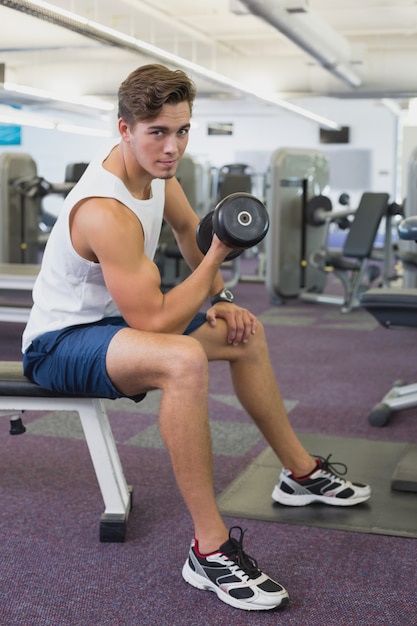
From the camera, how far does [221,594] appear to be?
1733mm

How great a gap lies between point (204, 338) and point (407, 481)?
792mm

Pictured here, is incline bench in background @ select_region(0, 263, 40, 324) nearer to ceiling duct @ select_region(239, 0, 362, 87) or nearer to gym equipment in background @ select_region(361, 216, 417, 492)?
gym equipment in background @ select_region(361, 216, 417, 492)

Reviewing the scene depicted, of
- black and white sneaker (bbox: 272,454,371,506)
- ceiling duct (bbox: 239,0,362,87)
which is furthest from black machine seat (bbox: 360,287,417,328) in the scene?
ceiling duct (bbox: 239,0,362,87)

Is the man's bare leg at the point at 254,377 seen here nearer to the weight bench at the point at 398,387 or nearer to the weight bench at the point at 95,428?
the weight bench at the point at 95,428

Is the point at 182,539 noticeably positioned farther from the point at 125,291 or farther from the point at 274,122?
the point at 274,122

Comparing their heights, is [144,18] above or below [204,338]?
above

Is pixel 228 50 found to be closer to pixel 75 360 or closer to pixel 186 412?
pixel 75 360

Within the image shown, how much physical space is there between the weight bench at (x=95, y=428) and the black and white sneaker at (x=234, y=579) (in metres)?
0.29

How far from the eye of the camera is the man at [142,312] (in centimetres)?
175

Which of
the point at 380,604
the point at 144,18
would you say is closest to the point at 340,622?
the point at 380,604

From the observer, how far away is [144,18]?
11.2m

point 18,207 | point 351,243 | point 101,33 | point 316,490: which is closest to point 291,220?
point 351,243

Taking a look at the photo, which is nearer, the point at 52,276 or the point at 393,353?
the point at 52,276

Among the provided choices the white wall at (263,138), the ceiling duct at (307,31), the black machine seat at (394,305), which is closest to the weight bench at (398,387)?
the black machine seat at (394,305)
